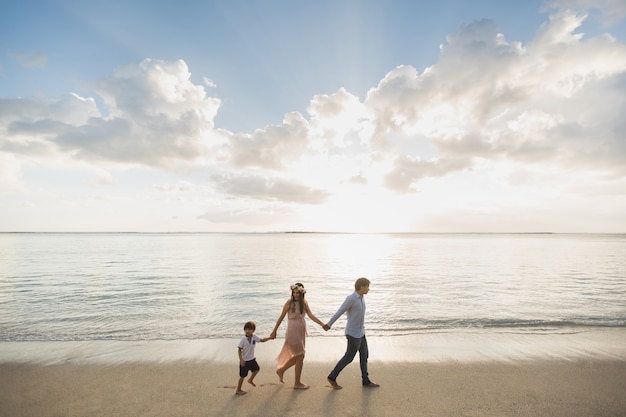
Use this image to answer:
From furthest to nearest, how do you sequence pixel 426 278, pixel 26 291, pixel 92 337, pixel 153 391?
pixel 426 278, pixel 26 291, pixel 92 337, pixel 153 391

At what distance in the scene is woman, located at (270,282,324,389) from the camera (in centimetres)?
789

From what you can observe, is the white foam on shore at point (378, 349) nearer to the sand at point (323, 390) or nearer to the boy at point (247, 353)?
the sand at point (323, 390)

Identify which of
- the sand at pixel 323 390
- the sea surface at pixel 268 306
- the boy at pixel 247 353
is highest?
the boy at pixel 247 353

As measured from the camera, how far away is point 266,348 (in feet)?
38.8

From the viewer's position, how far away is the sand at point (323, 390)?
725 cm

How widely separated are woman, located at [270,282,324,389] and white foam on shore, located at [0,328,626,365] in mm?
2527

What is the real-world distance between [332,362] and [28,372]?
8816 mm

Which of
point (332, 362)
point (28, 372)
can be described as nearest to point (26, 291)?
point (28, 372)

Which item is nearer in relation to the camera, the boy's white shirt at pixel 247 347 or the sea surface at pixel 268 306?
the boy's white shirt at pixel 247 347

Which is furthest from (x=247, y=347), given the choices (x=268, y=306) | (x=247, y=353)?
(x=268, y=306)

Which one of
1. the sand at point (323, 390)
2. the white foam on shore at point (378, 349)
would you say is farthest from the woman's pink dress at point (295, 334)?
the white foam on shore at point (378, 349)

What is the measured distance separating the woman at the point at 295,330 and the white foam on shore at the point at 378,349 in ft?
8.29

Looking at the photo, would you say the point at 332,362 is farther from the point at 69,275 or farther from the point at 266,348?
the point at 69,275

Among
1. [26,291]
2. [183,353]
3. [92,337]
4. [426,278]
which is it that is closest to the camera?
[183,353]
